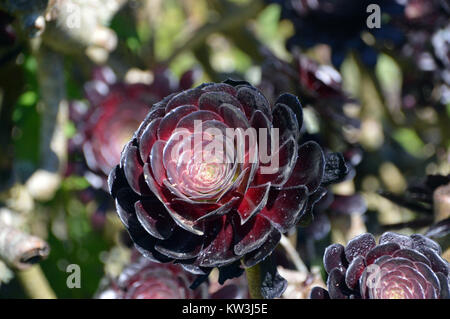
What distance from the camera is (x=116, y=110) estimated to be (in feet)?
2.67

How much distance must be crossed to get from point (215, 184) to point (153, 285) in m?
0.22

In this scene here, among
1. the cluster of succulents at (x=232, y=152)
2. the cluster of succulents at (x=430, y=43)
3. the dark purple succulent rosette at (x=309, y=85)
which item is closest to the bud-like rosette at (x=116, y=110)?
the cluster of succulents at (x=232, y=152)

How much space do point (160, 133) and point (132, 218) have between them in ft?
0.23

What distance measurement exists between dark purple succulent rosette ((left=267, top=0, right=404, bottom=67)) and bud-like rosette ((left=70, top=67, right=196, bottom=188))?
166 mm

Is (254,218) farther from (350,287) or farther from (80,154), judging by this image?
(80,154)

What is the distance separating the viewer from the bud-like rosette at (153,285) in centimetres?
62

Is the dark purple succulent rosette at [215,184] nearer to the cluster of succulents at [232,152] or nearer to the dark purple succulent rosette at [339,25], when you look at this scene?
the cluster of succulents at [232,152]

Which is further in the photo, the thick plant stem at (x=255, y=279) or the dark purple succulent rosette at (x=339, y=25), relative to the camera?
the dark purple succulent rosette at (x=339, y=25)

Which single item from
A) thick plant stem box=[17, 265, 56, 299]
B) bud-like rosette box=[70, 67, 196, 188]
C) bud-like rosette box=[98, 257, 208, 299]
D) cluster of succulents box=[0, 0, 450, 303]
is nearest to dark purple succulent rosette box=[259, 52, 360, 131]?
cluster of succulents box=[0, 0, 450, 303]

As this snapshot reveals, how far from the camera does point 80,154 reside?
0.83 m

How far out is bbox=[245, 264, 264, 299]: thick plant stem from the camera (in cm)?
49

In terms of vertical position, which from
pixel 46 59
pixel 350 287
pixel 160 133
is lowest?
pixel 350 287

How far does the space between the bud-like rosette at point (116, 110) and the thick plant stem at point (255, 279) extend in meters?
0.35

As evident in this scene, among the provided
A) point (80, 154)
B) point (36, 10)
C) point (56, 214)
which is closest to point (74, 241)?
point (56, 214)
